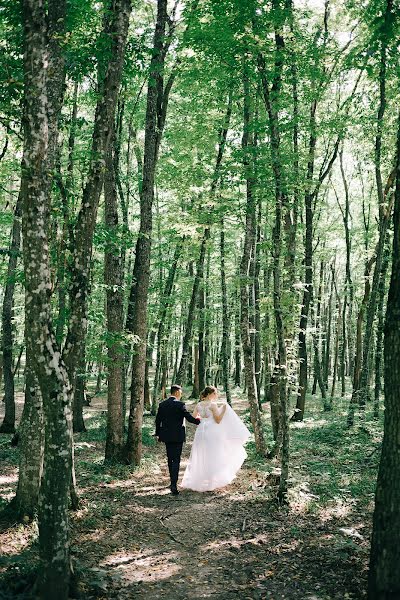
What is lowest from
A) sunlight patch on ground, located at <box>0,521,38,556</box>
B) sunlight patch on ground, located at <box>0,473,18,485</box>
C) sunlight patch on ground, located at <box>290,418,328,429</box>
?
sunlight patch on ground, located at <box>290,418,328,429</box>

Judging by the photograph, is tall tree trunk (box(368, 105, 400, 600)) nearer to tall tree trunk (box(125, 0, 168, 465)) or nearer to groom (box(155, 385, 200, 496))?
groom (box(155, 385, 200, 496))

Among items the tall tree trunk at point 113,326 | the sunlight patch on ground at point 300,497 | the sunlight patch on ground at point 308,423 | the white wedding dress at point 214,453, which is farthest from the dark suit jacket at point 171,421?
the sunlight patch on ground at point 308,423

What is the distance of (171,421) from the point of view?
1065cm

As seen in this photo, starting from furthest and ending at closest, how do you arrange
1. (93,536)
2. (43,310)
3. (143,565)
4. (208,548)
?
(93,536) < (208,548) < (143,565) < (43,310)

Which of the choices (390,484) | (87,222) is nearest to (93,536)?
(390,484)

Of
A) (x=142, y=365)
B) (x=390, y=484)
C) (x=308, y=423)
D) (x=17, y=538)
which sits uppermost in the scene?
(x=142, y=365)

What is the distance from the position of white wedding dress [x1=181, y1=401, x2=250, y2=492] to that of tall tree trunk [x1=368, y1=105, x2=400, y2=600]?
6277 millimetres

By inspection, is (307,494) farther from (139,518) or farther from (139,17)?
(139,17)

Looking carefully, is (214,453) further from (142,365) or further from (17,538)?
(17,538)

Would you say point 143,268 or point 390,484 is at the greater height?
point 143,268

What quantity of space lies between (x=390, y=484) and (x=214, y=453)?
22.0 feet

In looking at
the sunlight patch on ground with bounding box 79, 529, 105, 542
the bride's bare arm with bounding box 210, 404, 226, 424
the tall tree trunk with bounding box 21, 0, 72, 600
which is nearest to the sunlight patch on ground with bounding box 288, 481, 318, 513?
the bride's bare arm with bounding box 210, 404, 226, 424

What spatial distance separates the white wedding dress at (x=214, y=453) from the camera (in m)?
11.1

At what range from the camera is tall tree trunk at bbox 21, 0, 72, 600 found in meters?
4.81
